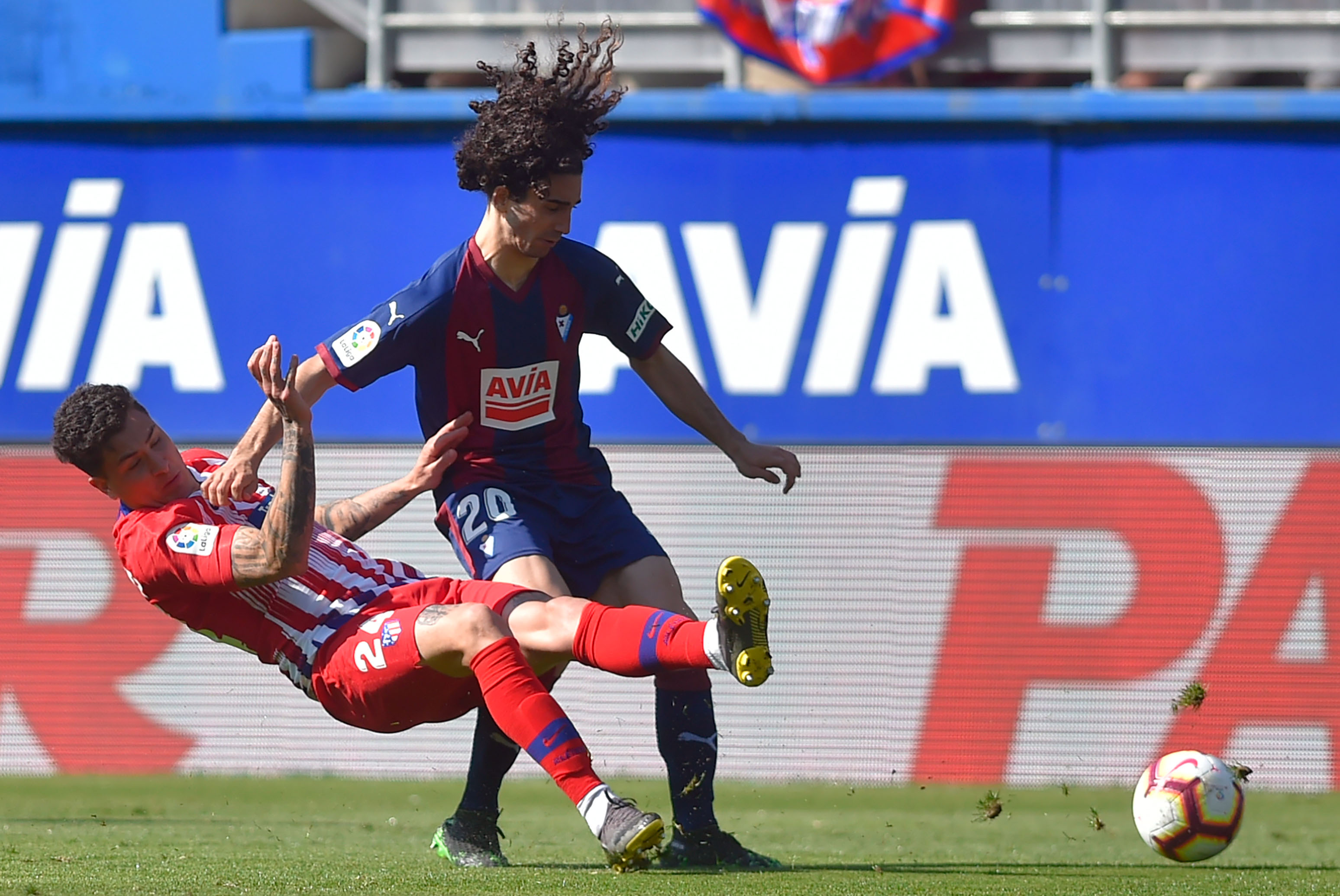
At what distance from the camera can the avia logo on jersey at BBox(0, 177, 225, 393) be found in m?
9.19

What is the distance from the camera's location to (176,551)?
4098 millimetres

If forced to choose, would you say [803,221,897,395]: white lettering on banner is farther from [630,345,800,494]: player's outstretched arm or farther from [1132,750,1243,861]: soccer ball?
[1132,750,1243,861]: soccer ball

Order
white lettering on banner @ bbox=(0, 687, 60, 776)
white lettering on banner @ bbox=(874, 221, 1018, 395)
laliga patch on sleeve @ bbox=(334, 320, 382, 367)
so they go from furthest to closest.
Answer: white lettering on banner @ bbox=(874, 221, 1018, 395)
white lettering on banner @ bbox=(0, 687, 60, 776)
laliga patch on sleeve @ bbox=(334, 320, 382, 367)

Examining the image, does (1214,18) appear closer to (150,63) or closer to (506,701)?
(150,63)

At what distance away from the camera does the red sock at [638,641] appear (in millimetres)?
3924

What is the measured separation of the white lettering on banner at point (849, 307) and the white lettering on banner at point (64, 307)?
400cm

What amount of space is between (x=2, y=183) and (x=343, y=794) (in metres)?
4.07

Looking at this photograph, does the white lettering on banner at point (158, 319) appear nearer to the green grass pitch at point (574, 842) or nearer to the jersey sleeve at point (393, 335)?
the green grass pitch at point (574, 842)

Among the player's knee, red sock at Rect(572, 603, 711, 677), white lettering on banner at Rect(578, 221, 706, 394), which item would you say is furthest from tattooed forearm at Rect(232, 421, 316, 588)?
white lettering on banner at Rect(578, 221, 706, 394)

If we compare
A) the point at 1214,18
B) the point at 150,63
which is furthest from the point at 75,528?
the point at 1214,18

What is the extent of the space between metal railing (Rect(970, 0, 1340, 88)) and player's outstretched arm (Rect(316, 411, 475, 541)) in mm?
5840

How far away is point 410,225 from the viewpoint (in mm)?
9180

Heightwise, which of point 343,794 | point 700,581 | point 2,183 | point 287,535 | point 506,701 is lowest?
point 343,794

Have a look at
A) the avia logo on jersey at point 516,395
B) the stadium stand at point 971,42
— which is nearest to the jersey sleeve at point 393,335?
the avia logo on jersey at point 516,395
